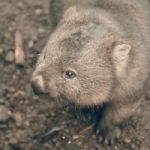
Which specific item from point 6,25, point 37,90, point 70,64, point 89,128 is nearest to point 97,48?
point 70,64

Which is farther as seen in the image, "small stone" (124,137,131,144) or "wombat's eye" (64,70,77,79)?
"small stone" (124,137,131,144)

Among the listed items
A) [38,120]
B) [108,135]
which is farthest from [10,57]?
[108,135]

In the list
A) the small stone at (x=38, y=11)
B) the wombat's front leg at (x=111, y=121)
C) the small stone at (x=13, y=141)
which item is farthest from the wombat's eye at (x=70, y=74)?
the small stone at (x=38, y=11)

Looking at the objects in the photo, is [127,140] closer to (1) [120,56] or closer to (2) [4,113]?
(1) [120,56]

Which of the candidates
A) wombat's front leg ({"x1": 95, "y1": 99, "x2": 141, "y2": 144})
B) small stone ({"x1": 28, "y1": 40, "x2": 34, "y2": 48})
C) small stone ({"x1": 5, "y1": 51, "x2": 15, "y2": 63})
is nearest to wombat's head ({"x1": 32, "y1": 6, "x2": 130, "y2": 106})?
wombat's front leg ({"x1": 95, "y1": 99, "x2": 141, "y2": 144})

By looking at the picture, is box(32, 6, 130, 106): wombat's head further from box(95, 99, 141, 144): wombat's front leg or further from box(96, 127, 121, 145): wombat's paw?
box(96, 127, 121, 145): wombat's paw

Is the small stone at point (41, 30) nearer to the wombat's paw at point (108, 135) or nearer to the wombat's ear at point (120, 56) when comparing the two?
the wombat's paw at point (108, 135)
